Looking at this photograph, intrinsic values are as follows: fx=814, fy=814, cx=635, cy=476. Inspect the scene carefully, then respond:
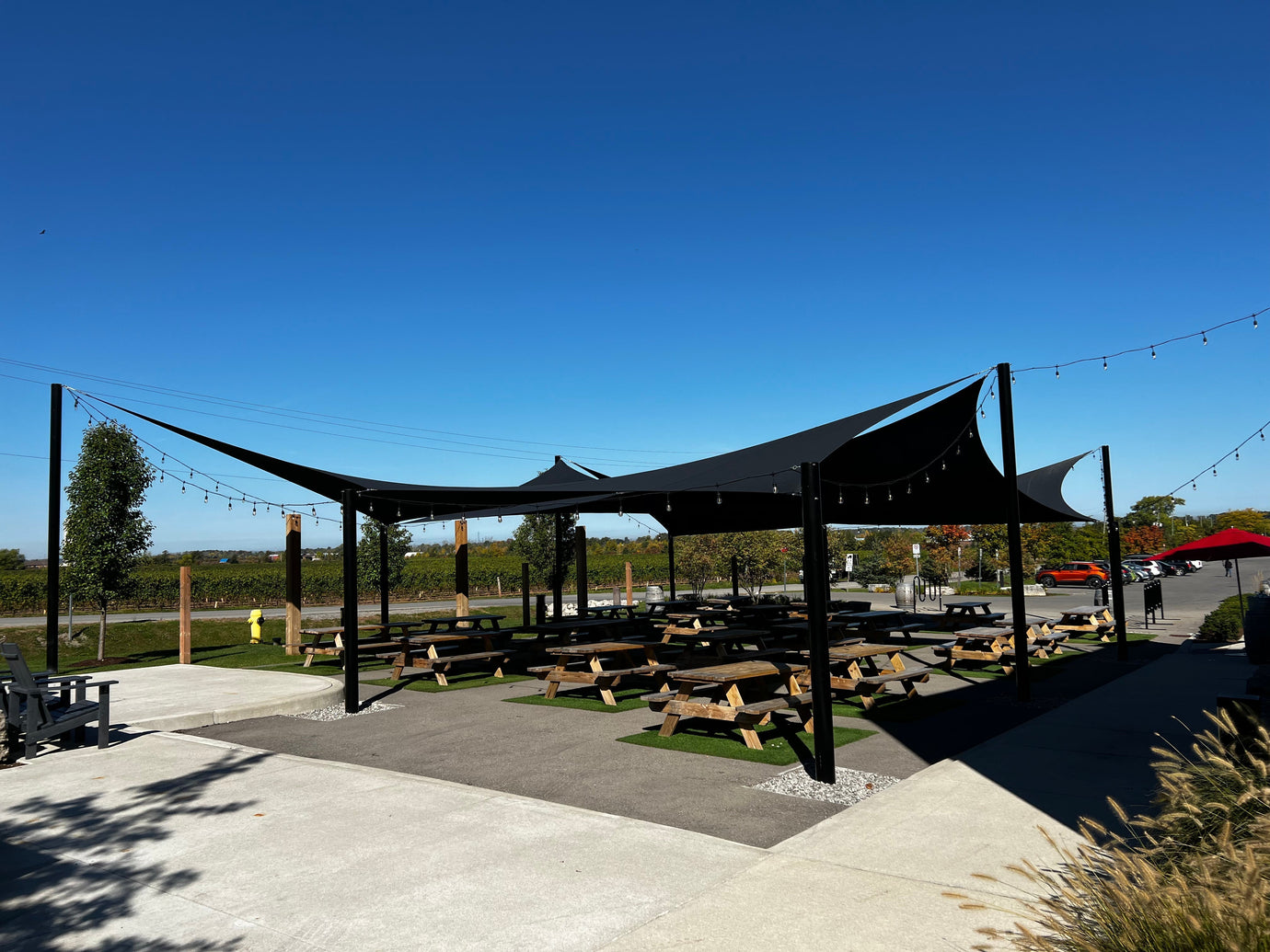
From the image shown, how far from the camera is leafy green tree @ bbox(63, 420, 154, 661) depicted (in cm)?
1548

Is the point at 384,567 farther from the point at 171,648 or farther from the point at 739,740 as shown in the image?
the point at 739,740

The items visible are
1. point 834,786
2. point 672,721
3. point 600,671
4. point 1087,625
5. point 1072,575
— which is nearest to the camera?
point 834,786

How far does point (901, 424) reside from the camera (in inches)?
412

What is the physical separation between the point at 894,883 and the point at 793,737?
145 inches

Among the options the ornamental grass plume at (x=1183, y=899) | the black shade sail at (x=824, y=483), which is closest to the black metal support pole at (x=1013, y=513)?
the black shade sail at (x=824, y=483)

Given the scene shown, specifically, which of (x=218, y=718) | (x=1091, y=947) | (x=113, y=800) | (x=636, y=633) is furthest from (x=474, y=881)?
(x=636, y=633)

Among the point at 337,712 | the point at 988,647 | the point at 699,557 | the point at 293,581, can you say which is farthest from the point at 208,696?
the point at 699,557

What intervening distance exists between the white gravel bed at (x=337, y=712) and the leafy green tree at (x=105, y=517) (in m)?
8.40

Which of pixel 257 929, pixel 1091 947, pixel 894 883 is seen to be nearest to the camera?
pixel 1091 947

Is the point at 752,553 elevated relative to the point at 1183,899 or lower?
elevated

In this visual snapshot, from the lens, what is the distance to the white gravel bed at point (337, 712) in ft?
29.6

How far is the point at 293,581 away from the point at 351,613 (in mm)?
7086

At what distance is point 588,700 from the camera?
997cm

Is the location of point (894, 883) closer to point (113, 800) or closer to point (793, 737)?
point (793, 737)
